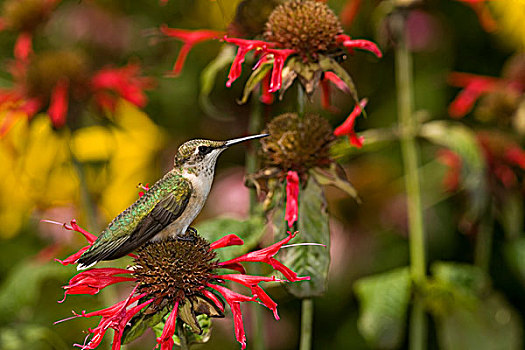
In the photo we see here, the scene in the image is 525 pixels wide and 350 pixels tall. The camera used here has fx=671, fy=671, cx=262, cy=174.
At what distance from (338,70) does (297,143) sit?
78mm

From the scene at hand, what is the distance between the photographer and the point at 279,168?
62cm

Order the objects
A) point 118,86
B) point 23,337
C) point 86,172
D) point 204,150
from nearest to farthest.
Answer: point 204,150 → point 23,337 → point 118,86 → point 86,172

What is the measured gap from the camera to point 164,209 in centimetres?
43

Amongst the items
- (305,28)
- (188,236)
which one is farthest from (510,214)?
(188,236)

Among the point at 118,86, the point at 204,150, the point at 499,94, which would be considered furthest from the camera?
the point at 499,94

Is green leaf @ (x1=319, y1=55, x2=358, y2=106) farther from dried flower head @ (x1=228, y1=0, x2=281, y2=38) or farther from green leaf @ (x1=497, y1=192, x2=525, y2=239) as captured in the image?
green leaf @ (x1=497, y1=192, x2=525, y2=239)

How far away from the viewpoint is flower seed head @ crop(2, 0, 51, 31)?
1.07 metres

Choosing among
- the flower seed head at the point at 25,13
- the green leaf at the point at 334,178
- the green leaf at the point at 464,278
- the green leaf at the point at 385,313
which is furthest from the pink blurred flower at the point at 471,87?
the flower seed head at the point at 25,13

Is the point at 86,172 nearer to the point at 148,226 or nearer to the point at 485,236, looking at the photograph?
the point at 485,236

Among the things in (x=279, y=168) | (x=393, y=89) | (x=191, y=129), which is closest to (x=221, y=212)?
(x=191, y=129)

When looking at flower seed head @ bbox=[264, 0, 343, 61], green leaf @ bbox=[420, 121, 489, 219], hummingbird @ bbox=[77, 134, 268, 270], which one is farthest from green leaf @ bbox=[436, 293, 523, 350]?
hummingbird @ bbox=[77, 134, 268, 270]

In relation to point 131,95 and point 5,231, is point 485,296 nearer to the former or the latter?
point 131,95

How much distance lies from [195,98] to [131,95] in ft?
1.31

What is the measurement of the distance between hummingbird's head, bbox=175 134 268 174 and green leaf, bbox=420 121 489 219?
1.44 ft
